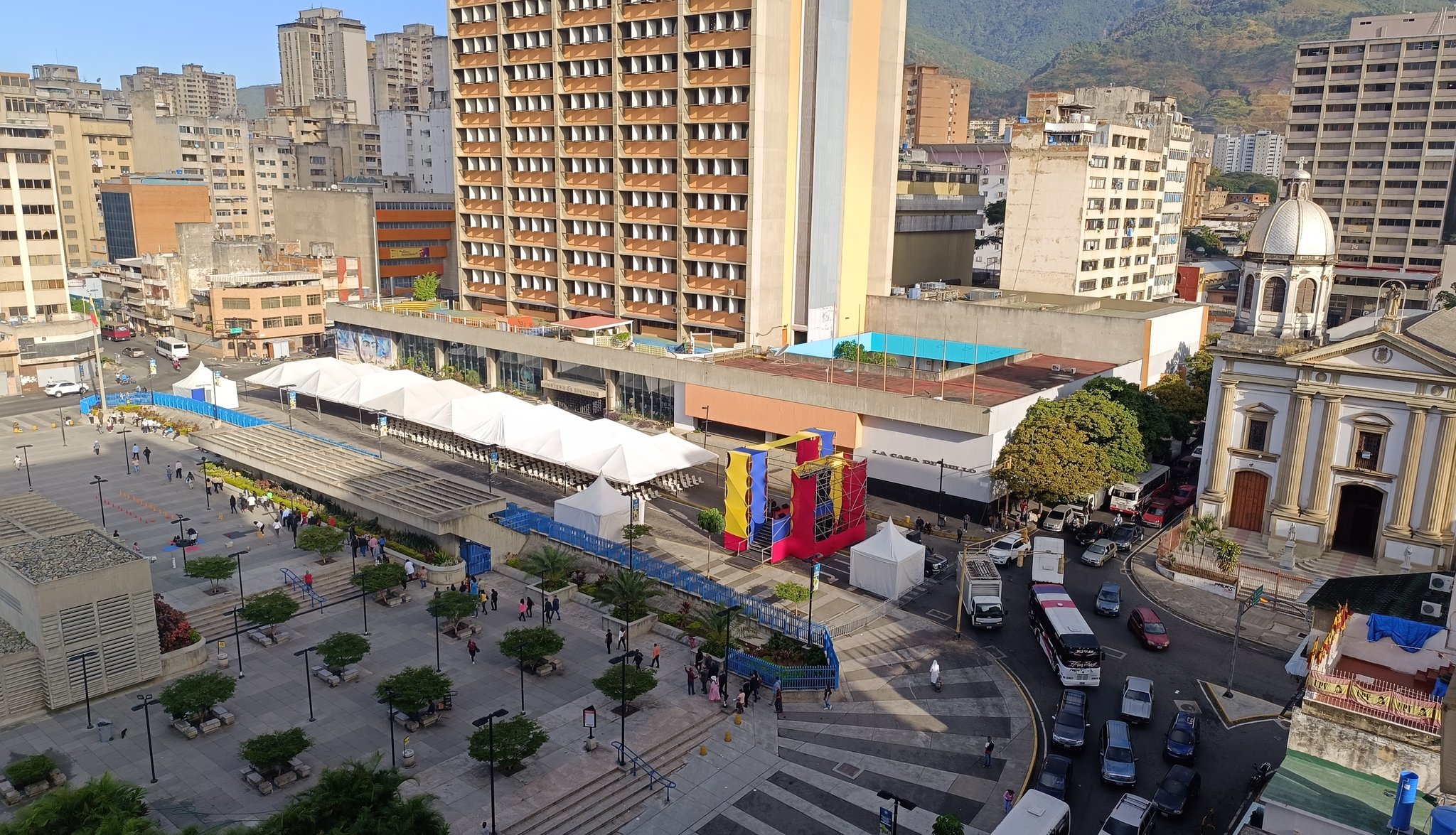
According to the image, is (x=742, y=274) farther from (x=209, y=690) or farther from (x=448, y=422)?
(x=209, y=690)

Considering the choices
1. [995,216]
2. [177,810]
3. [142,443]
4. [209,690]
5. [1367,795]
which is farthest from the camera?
[995,216]

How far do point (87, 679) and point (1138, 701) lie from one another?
1551 inches

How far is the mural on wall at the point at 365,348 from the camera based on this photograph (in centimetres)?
10125

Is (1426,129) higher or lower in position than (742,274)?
higher

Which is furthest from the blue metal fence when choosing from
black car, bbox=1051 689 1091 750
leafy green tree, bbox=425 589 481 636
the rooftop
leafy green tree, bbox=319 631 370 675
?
the rooftop

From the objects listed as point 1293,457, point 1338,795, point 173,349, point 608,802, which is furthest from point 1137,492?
point 173,349

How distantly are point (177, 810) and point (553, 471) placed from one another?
125 ft

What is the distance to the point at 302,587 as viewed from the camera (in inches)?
1891

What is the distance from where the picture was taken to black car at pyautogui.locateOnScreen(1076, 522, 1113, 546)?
5712 cm

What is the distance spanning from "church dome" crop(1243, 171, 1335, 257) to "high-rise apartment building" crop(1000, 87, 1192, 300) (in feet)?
152

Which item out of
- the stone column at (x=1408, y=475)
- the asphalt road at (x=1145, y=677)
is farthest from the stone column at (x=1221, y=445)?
the asphalt road at (x=1145, y=677)

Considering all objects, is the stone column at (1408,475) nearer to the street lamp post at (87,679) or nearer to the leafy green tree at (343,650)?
the leafy green tree at (343,650)

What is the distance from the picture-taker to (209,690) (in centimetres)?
3394

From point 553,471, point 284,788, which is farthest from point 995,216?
point 284,788
